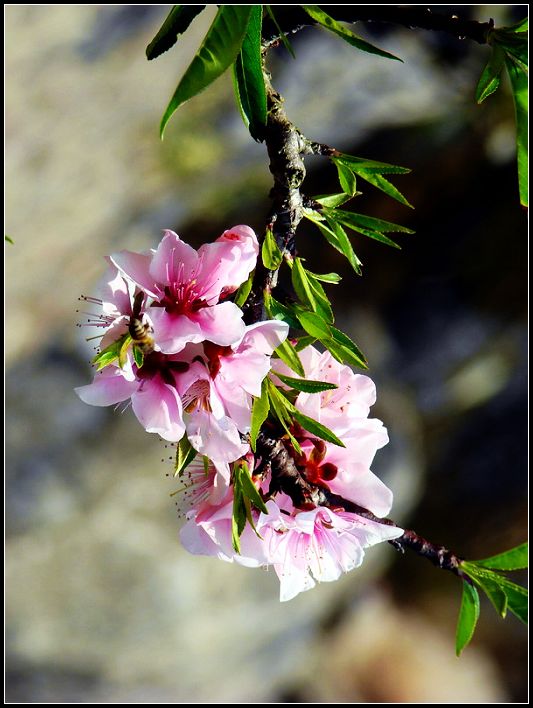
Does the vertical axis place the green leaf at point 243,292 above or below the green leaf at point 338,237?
below

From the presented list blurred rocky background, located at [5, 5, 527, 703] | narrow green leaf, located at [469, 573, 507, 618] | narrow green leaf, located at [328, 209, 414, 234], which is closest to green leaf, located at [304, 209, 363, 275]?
narrow green leaf, located at [328, 209, 414, 234]

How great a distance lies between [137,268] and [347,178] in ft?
0.49

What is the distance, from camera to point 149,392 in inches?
14.2

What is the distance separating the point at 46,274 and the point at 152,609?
979mm

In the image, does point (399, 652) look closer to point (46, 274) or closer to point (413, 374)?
point (413, 374)

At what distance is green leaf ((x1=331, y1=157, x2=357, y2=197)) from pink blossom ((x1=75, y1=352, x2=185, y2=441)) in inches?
6.2

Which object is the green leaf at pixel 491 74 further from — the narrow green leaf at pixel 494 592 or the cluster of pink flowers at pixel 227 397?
the narrow green leaf at pixel 494 592

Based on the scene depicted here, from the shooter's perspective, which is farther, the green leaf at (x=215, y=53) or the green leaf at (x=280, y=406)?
the green leaf at (x=280, y=406)

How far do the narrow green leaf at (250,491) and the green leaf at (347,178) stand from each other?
18cm

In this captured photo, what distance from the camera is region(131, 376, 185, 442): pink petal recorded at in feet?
1.15

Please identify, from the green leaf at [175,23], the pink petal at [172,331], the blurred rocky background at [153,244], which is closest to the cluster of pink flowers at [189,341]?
the pink petal at [172,331]

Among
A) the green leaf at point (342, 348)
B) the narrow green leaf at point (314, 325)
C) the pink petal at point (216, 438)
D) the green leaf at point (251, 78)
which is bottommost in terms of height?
the pink petal at point (216, 438)

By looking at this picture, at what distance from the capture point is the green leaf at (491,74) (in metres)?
0.38

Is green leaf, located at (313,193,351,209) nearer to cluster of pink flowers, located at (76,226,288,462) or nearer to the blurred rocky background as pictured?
cluster of pink flowers, located at (76,226,288,462)
